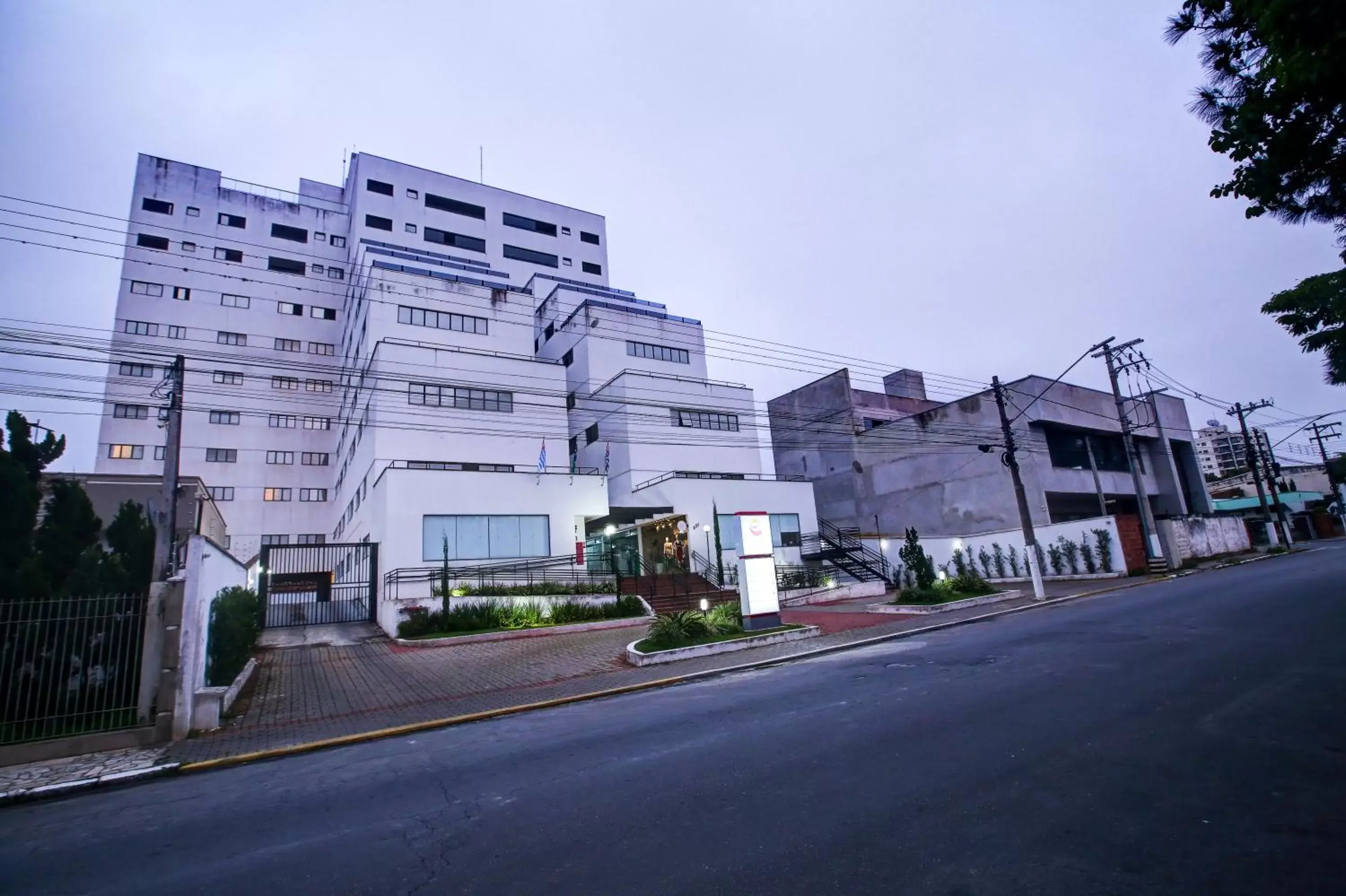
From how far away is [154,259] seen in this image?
48.0 m

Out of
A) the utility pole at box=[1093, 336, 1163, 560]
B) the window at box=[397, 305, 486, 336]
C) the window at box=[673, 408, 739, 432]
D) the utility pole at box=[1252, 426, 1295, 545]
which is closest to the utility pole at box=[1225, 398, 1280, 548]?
the utility pole at box=[1252, 426, 1295, 545]

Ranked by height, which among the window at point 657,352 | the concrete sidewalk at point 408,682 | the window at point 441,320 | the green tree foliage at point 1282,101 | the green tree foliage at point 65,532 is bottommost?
the concrete sidewalk at point 408,682

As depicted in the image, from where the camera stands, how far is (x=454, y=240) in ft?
A: 174

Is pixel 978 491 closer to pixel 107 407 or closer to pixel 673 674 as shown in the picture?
pixel 673 674

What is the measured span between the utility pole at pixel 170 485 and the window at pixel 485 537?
39.7 ft

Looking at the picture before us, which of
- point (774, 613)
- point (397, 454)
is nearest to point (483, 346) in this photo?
point (397, 454)

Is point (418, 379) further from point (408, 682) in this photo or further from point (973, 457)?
point (973, 457)

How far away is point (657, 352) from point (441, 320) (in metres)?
13.1

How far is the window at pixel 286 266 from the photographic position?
2092 inches

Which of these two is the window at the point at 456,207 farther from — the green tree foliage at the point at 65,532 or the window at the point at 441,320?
the green tree foliage at the point at 65,532

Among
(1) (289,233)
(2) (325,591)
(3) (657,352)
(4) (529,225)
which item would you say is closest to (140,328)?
(1) (289,233)

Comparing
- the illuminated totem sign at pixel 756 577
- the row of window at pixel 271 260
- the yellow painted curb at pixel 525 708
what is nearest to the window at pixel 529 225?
the row of window at pixel 271 260

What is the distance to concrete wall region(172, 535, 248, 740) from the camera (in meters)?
9.16

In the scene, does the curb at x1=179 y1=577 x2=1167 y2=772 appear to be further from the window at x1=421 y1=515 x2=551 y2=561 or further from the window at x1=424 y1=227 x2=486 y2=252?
the window at x1=424 y1=227 x2=486 y2=252
